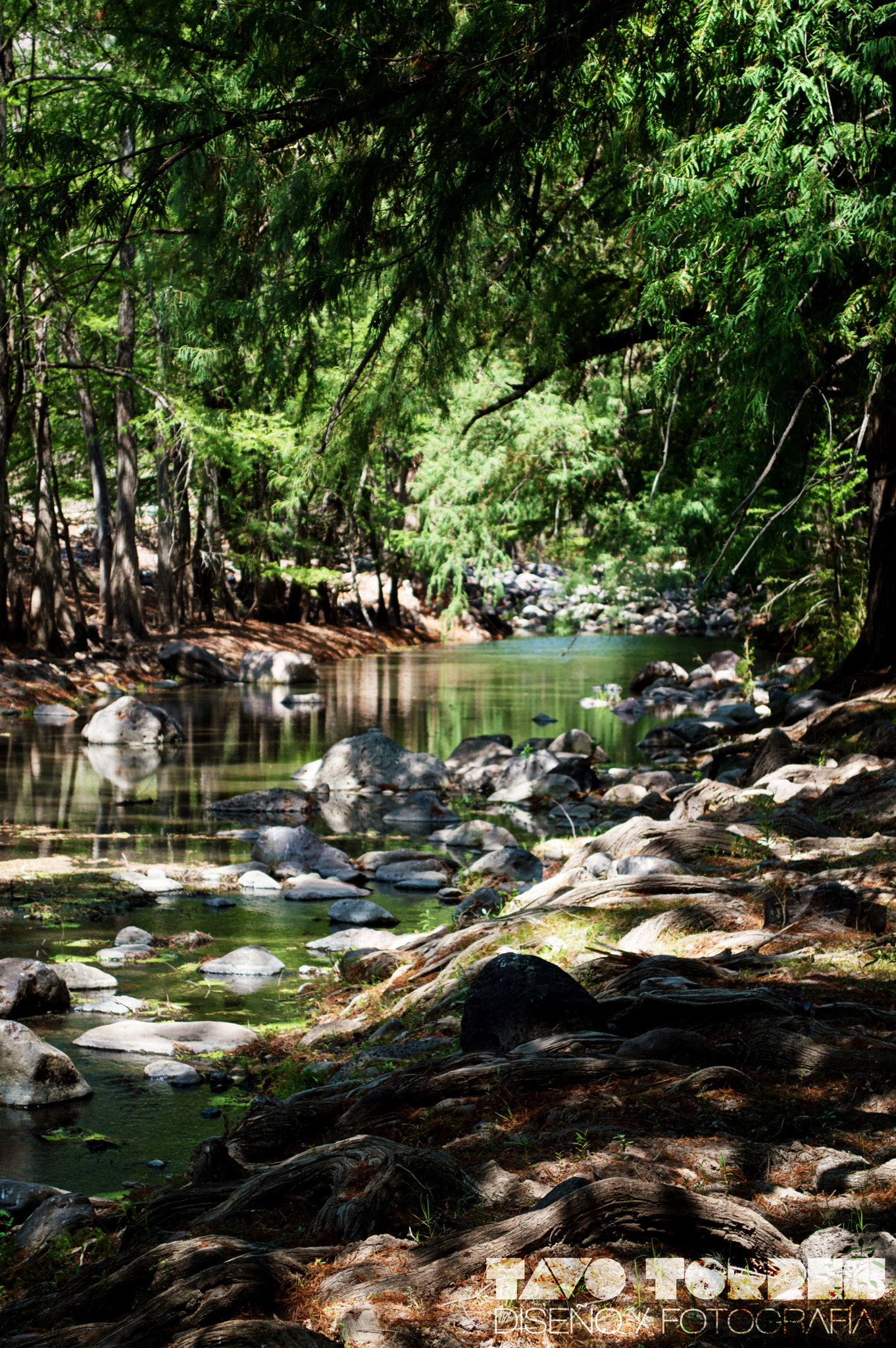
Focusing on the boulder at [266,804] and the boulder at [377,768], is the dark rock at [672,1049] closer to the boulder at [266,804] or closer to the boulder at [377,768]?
the boulder at [266,804]

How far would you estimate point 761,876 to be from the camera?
5.90 m

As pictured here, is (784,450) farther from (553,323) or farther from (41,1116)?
(41,1116)

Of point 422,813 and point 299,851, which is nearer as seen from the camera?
point 299,851

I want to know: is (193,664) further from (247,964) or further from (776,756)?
(247,964)

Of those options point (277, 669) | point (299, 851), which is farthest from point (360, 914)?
point (277, 669)

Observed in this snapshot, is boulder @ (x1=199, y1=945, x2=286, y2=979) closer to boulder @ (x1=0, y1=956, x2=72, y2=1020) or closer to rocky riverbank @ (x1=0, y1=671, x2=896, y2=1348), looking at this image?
rocky riverbank @ (x1=0, y1=671, x2=896, y2=1348)

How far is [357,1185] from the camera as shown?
2881mm

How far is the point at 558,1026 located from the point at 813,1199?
4.43 ft

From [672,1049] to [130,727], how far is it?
43.7 ft

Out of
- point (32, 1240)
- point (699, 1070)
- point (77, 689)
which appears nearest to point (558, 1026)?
point (699, 1070)

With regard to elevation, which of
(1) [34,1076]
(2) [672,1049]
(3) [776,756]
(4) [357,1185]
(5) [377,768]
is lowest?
(1) [34,1076]

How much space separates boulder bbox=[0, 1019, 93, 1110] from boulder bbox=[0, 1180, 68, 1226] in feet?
2.91

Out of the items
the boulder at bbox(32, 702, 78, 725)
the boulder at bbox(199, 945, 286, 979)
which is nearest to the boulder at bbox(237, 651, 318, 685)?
the boulder at bbox(32, 702, 78, 725)

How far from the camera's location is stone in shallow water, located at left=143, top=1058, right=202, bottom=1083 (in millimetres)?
4910
